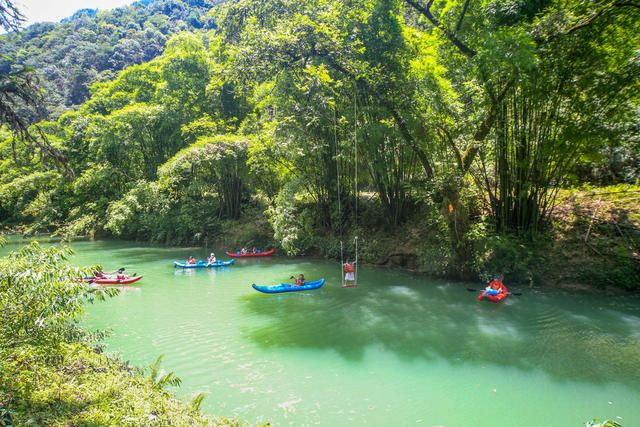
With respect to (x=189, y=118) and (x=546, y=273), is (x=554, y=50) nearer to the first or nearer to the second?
(x=546, y=273)

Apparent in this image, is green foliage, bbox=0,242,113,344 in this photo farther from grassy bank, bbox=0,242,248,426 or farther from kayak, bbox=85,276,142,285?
kayak, bbox=85,276,142,285

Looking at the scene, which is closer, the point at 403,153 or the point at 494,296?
the point at 494,296

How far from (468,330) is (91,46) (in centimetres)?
7640

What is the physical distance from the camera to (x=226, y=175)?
21328 mm

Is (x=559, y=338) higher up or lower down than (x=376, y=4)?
lower down

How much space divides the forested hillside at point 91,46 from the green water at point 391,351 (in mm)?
48792

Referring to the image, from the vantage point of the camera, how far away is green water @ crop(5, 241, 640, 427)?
5.10m

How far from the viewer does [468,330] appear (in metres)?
7.94

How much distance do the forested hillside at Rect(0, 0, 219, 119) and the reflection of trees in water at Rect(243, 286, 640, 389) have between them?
50.5 metres

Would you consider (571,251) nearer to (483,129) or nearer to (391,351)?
(483,129)

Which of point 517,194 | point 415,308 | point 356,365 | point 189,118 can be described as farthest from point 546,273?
point 189,118

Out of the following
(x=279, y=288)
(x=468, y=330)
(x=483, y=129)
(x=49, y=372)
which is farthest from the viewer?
(x=279, y=288)

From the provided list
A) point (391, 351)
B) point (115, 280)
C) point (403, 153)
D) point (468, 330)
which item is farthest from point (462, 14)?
point (115, 280)

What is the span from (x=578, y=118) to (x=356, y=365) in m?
8.97
